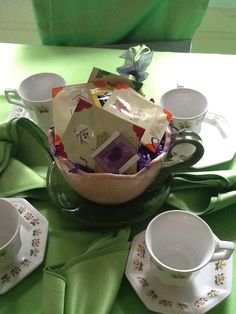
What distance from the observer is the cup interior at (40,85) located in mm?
886

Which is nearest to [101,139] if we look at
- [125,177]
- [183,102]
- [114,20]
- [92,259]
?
[125,177]

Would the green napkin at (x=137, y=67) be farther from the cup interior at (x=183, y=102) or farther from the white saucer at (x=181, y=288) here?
the white saucer at (x=181, y=288)

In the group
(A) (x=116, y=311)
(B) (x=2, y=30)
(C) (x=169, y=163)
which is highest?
(C) (x=169, y=163)

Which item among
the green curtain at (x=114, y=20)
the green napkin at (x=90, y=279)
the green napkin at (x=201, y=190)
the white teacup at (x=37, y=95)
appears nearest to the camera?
the green napkin at (x=90, y=279)

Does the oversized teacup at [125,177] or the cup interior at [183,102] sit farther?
the cup interior at [183,102]

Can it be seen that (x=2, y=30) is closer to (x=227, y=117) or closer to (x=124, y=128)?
(x=227, y=117)

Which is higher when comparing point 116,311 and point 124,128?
point 124,128

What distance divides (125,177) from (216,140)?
283mm

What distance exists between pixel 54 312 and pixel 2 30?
1897 millimetres

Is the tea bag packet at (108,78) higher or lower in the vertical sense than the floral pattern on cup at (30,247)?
higher

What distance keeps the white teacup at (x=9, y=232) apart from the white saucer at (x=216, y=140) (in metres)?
0.33

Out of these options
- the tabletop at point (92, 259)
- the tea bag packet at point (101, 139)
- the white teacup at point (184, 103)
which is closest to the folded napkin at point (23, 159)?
the tabletop at point (92, 259)

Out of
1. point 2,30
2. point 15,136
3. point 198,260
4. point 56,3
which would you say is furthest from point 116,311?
point 2,30

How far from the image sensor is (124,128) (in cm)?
61
